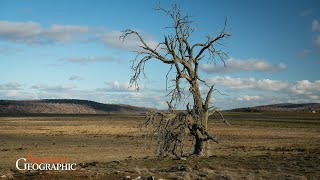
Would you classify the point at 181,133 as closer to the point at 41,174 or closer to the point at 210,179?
the point at 210,179

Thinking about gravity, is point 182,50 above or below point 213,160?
above

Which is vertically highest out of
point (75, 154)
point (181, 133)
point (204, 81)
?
point (204, 81)

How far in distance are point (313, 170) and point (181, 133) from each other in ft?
18.4

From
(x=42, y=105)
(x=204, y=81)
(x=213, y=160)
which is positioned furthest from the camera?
(x=42, y=105)

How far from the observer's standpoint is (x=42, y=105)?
634 ft

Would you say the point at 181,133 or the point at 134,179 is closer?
the point at 134,179

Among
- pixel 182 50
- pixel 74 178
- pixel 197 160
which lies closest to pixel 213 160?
pixel 197 160

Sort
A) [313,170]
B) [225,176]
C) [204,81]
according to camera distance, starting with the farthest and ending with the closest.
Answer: [204,81] → [313,170] → [225,176]

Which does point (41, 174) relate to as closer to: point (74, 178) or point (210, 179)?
point (74, 178)

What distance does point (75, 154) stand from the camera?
86.4 feet

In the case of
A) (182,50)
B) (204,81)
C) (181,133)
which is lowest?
(181,133)

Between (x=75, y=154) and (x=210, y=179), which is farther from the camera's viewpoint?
(x=75, y=154)

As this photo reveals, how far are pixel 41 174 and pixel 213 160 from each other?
726cm

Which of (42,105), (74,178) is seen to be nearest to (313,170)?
(74,178)
